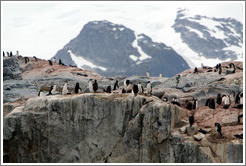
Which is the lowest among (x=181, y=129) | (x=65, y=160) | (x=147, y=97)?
(x=65, y=160)

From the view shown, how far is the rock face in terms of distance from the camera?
36.2 metres

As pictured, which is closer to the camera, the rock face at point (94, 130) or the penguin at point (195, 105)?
the rock face at point (94, 130)

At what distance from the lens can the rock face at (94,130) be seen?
36.2 m

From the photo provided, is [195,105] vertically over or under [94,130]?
over

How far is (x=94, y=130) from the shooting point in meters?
37.6

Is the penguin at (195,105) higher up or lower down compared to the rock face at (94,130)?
higher up

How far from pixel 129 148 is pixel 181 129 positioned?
13.8 feet

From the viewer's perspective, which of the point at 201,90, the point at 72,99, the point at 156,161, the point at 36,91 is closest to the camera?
the point at 156,161

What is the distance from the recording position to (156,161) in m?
35.8

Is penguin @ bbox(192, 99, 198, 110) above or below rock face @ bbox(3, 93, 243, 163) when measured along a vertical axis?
above

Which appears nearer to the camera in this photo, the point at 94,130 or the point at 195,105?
the point at 94,130

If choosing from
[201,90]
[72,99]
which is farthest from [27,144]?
[201,90]

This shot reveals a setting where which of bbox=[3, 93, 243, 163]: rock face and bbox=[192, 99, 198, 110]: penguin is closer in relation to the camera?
bbox=[3, 93, 243, 163]: rock face

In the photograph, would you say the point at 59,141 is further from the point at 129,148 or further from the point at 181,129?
the point at 181,129
